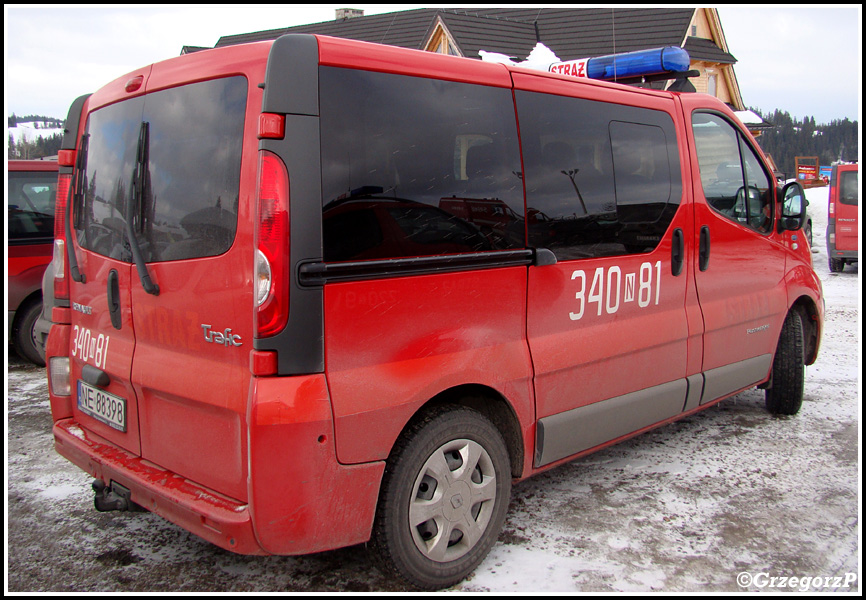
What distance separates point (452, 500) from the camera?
2.82 m

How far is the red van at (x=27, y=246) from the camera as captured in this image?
6953 mm

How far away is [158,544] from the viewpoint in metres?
3.23

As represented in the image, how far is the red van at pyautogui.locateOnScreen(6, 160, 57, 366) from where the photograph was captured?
274 inches

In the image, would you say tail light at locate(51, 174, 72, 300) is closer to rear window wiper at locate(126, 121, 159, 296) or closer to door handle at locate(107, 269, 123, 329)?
door handle at locate(107, 269, 123, 329)

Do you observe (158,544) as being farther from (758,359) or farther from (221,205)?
(758,359)

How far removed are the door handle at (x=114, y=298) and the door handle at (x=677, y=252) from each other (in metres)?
2.83

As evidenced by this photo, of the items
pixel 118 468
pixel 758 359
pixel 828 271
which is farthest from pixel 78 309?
pixel 828 271

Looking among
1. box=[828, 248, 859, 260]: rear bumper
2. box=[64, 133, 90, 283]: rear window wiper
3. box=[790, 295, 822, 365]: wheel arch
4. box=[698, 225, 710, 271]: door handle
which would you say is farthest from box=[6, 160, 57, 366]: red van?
box=[828, 248, 859, 260]: rear bumper

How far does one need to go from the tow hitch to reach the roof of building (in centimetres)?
2003

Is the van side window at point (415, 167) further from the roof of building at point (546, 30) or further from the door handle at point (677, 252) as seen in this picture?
the roof of building at point (546, 30)

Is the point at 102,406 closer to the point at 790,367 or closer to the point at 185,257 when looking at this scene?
the point at 185,257

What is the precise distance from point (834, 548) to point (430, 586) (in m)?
1.92

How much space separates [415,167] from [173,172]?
0.93 meters

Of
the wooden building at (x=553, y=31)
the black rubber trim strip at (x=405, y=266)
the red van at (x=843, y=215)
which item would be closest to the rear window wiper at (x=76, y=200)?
the black rubber trim strip at (x=405, y=266)
